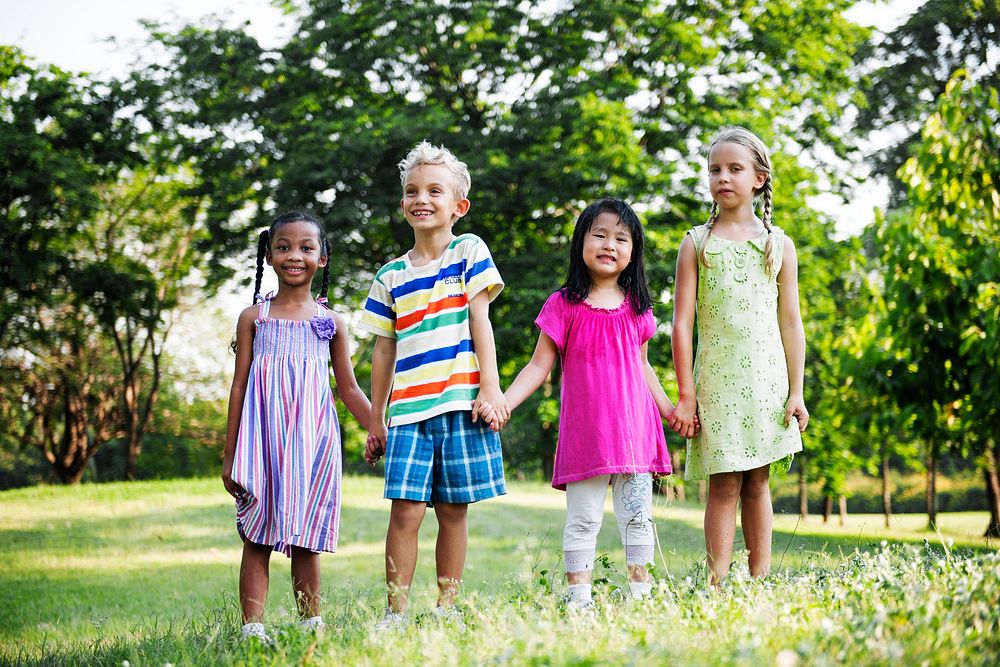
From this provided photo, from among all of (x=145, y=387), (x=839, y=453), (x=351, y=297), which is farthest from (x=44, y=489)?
(x=839, y=453)

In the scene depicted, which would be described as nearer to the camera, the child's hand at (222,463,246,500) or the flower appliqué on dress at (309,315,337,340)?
the child's hand at (222,463,246,500)

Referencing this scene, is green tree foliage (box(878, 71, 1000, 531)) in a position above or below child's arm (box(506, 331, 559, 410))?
above

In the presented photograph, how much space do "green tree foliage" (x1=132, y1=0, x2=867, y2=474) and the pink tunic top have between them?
1069cm

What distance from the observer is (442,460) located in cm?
384

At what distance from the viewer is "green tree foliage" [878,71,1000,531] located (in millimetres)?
8922

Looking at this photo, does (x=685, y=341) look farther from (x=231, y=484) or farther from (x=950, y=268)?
(x=950, y=268)

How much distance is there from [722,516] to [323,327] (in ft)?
6.47

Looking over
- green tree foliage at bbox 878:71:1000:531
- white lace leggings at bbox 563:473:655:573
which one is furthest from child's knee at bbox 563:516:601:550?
green tree foliage at bbox 878:71:1000:531

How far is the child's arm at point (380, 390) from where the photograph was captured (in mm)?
4035

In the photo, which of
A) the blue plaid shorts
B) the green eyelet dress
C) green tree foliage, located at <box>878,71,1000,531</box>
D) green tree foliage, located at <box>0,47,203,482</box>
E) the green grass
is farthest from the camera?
green tree foliage, located at <box>0,47,203,482</box>

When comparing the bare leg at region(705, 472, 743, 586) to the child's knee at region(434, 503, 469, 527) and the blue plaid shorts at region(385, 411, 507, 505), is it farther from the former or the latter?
the child's knee at region(434, 503, 469, 527)

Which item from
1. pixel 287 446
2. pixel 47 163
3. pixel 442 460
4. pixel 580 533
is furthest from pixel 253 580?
pixel 47 163

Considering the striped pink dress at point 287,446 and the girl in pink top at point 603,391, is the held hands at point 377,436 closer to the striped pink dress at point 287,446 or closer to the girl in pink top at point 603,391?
the striped pink dress at point 287,446

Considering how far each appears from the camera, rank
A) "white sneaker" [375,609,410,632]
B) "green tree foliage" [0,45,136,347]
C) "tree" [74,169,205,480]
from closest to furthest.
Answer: "white sneaker" [375,609,410,632], "green tree foliage" [0,45,136,347], "tree" [74,169,205,480]
